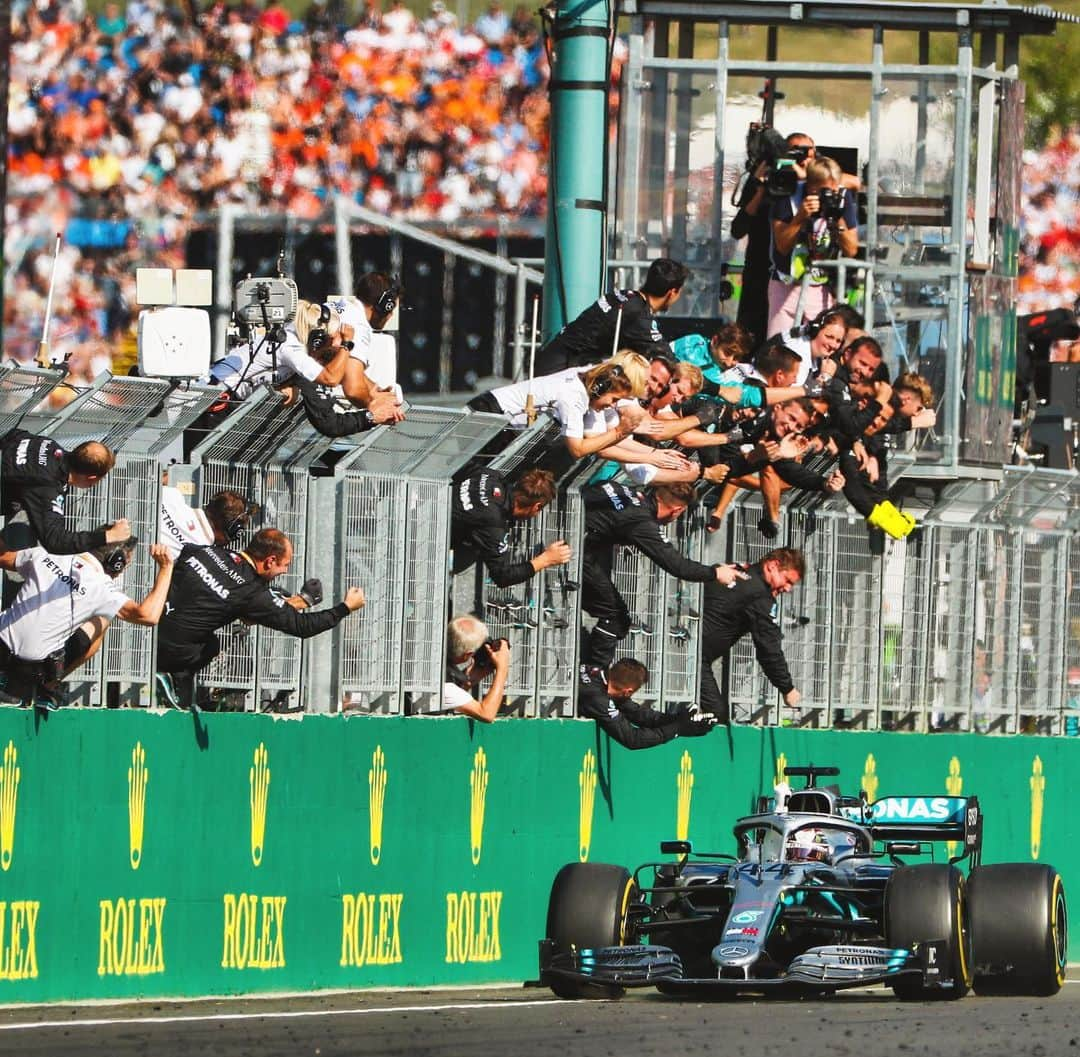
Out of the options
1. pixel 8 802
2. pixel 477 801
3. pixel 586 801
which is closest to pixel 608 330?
pixel 586 801

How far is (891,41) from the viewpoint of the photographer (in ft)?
69.7

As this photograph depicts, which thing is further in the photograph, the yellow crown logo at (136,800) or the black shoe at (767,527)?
the black shoe at (767,527)

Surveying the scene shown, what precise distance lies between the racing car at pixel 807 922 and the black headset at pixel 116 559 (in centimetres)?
267

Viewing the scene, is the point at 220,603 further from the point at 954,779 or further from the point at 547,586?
the point at 954,779

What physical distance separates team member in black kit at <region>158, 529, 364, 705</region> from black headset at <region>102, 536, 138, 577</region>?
0.65 metres

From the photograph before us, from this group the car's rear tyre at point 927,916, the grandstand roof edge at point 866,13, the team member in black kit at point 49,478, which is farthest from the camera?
the grandstand roof edge at point 866,13

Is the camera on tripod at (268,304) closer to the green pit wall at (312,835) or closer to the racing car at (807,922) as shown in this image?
the green pit wall at (312,835)

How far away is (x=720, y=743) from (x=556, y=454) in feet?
8.63

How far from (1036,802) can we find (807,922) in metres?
7.46

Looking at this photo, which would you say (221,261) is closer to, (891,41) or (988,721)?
(891,41)

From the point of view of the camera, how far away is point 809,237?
1959 centimetres

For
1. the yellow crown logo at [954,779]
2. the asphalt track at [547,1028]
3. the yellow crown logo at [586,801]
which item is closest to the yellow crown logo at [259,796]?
the asphalt track at [547,1028]

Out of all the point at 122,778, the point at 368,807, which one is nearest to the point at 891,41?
the point at 368,807

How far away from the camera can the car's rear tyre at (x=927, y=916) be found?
13594 mm
